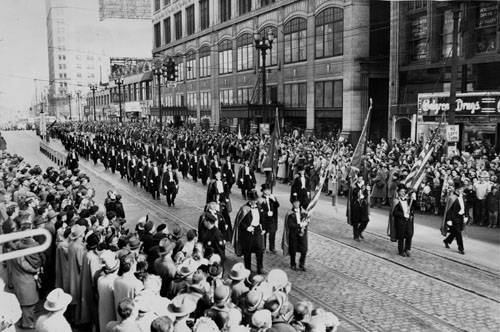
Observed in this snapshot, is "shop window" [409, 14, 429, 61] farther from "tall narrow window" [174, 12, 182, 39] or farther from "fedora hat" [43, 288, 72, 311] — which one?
"tall narrow window" [174, 12, 182, 39]

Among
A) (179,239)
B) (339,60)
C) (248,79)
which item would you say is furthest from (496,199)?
(248,79)

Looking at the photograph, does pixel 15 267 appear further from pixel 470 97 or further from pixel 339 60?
pixel 339 60

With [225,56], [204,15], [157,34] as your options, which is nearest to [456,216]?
[225,56]

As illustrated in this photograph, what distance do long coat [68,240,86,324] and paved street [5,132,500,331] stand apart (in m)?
4.02

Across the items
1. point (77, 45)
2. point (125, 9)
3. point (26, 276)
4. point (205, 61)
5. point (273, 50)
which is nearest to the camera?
point (26, 276)

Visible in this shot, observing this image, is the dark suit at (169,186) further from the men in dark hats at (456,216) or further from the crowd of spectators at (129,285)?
the men in dark hats at (456,216)

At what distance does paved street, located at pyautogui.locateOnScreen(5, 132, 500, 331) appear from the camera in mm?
8844

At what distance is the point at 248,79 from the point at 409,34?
19.6 m

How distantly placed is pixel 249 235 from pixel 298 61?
3129cm

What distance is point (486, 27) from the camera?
2683 cm

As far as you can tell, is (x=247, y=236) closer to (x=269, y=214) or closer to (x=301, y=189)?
(x=269, y=214)

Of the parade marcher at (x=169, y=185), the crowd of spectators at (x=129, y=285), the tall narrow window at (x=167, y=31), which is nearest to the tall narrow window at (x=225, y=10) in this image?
the tall narrow window at (x=167, y=31)

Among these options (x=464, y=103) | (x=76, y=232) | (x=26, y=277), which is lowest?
(x=26, y=277)

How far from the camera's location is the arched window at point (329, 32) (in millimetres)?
36000
